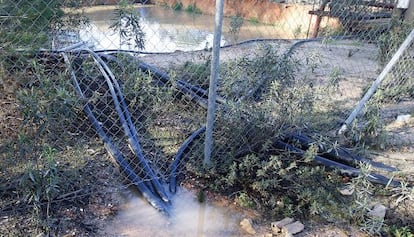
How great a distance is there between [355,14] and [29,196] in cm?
427

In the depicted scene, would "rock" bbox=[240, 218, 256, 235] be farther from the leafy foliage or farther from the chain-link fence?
the leafy foliage

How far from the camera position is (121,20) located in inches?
83.8

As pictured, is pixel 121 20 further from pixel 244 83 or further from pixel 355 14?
pixel 355 14

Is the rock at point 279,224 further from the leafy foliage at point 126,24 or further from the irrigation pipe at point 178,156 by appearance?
the leafy foliage at point 126,24

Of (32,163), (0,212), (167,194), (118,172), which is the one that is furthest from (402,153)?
(0,212)

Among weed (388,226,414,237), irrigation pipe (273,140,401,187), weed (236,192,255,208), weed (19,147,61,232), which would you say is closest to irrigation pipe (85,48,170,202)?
weed (236,192,255,208)

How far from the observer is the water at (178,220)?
7.45ft

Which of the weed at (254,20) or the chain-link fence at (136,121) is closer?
the chain-link fence at (136,121)

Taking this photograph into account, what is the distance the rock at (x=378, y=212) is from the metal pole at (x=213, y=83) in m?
1.14

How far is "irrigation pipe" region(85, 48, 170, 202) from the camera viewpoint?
8.45ft

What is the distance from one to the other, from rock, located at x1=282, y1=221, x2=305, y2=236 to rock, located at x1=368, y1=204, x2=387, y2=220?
474 millimetres

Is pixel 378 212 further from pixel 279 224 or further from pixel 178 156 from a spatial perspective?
pixel 178 156

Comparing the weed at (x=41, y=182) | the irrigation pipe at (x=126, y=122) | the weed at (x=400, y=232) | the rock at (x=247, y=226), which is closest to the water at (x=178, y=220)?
the rock at (x=247, y=226)

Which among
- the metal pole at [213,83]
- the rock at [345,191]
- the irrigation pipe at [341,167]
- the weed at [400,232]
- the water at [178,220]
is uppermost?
the metal pole at [213,83]
